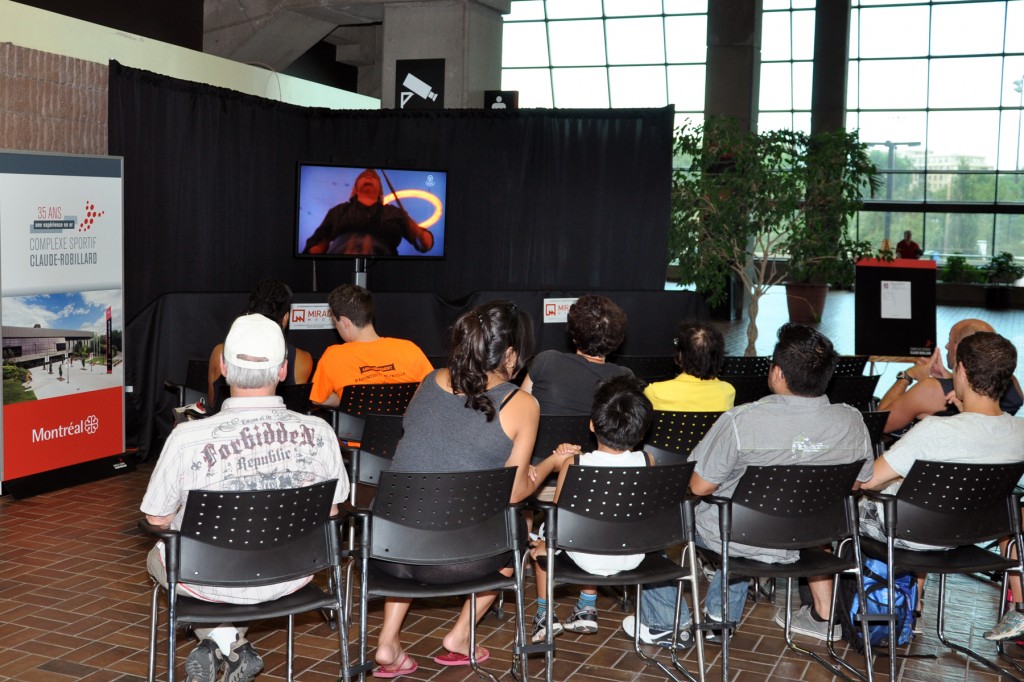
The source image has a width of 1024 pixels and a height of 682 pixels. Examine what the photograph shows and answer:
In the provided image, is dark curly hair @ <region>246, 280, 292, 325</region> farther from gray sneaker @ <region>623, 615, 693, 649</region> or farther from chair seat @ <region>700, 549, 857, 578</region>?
chair seat @ <region>700, 549, 857, 578</region>

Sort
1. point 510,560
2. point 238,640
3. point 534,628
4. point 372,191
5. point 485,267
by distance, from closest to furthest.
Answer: point 238,640, point 510,560, point 534,628, point 372,191, point 485,267

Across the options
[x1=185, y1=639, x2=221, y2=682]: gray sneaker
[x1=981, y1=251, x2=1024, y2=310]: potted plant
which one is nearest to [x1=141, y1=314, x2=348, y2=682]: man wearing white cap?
[x1=185, y1=639, x2=221, y2=682]: gray sneaker

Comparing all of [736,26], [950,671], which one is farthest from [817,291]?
[950,671]

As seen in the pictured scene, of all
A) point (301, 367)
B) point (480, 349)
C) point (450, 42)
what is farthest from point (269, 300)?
point (450, 42)

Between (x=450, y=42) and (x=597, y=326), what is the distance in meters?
5.95

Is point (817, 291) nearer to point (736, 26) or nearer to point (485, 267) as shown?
point (736, 26)

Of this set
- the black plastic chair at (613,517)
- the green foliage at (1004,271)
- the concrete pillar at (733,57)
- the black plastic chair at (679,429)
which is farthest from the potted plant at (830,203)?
the green foliage at (1004,271)

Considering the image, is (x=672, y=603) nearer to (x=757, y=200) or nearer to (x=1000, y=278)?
(x=757, y=200)

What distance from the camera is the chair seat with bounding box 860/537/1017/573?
11.7 feet

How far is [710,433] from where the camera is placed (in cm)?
363

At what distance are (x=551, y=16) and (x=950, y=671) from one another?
19.7m

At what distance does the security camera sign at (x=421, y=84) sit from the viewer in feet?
31.0

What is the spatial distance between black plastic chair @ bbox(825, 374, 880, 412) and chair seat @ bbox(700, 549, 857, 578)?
1748mm

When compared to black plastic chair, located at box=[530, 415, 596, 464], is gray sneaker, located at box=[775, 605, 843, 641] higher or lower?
lower
